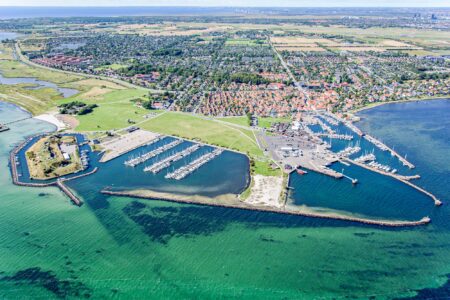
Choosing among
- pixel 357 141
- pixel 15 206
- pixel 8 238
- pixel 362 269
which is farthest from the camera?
pixel 357 141

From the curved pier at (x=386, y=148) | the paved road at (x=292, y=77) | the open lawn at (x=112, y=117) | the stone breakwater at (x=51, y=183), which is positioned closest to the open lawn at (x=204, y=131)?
the open lawn at (x=112, y=117)

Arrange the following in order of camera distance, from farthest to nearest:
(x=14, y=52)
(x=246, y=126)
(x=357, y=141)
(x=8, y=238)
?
(x=14, y=52), (x=246, y=126), (x=357, y=141), (x=8, y=238)

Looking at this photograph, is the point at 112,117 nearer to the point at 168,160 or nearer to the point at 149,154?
the point at 149,154

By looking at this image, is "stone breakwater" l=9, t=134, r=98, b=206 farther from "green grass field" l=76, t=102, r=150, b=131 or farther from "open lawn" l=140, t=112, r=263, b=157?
"open lawn" l=140, t=112, r=263, b=157

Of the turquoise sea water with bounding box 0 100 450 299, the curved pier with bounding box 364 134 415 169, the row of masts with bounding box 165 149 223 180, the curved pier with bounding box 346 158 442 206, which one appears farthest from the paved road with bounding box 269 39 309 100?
the turquoise sea water with bounding box 0 100 450 299

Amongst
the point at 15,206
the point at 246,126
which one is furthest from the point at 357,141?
the point at 15,206

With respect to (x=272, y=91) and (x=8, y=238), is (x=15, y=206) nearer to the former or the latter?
(x=8, y=238)

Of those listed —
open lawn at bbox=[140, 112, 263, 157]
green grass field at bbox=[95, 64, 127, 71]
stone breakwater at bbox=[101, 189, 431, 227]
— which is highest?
green grass field at bbox=[95, 64, 127, 71]
